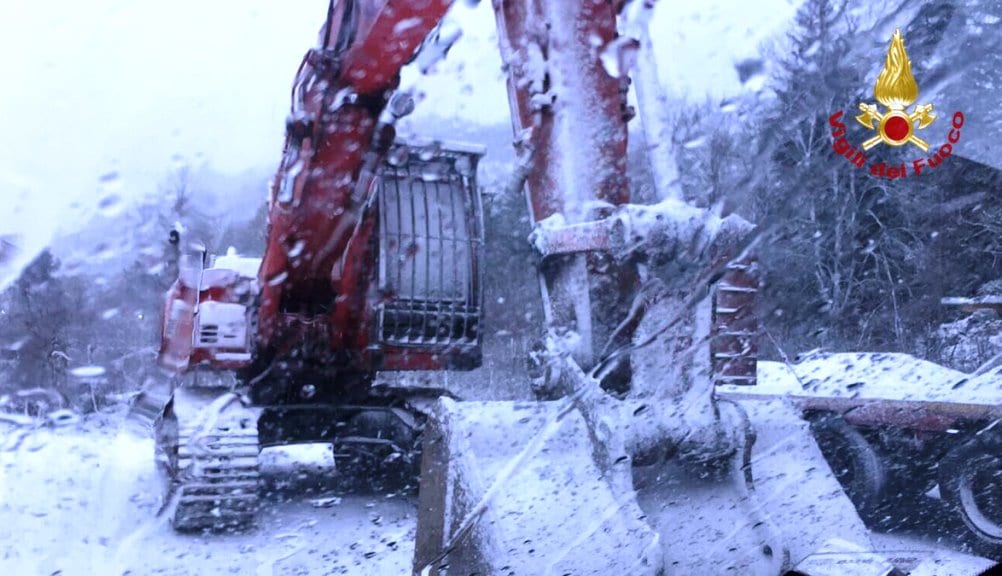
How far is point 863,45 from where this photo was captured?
78.8 inches

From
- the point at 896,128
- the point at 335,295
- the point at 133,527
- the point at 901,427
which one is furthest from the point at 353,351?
the point at 896,128

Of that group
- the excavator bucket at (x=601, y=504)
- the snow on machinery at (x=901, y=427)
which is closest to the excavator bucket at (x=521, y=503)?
the excavator bucket at (x=601, y=504)

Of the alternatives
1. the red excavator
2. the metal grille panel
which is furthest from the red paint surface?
the metal grille panel

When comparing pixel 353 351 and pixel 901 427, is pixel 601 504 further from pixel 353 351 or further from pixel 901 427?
pixel 353 351

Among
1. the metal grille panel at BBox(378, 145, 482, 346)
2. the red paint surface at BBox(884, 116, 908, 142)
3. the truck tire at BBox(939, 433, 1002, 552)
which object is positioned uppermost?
the red paint surface at BBox(884, 116, 908, 142)

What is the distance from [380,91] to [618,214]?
1.30 metres

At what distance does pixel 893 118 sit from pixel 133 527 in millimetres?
1986

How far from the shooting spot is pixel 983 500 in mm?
2430

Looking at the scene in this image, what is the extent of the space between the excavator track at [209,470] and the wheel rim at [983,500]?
75.2 inches

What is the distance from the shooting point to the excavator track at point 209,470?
3.03 metres

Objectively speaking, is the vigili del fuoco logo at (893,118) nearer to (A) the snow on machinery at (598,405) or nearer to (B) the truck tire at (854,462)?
(A) the snow on machinery at (598,405)

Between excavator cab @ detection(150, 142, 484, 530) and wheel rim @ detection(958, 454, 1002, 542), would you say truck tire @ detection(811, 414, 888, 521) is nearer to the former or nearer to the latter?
wheel rim @ detection(958, 454, 1002, 542)

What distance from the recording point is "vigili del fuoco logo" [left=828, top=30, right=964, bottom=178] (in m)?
2.00

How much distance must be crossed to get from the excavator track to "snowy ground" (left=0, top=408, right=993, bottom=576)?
3.8 inches
